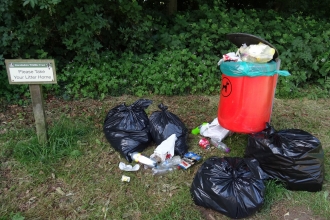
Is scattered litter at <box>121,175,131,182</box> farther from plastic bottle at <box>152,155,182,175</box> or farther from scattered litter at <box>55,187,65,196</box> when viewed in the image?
scattered litter at <box>55,187,65,196</box>

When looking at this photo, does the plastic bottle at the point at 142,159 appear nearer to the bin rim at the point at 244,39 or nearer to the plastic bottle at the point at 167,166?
the plastic bottle at the point at 167,166

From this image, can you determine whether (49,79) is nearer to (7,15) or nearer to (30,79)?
(30,79)

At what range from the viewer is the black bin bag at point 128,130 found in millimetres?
2944

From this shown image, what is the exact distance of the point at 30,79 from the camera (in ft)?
8.77

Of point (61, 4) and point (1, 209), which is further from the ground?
point (61, 4)

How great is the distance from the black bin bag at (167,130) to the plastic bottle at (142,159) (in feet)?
0.85

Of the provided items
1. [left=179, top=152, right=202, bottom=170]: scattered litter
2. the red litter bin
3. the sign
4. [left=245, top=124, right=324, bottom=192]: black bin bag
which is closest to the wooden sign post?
the sign

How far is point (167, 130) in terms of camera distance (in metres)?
2.97

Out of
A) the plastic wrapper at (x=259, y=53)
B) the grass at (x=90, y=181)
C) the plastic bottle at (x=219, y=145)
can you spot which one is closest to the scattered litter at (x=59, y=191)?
the grass at (x=90, y=181)

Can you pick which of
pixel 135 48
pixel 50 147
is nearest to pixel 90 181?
pixel 50 147

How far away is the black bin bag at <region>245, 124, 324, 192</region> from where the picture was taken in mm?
2387

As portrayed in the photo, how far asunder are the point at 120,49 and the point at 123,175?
97.3 inches

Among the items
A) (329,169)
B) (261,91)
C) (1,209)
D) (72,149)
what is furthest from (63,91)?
(329,169)

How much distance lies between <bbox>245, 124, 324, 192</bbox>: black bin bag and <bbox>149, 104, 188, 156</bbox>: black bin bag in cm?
74
